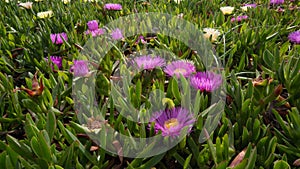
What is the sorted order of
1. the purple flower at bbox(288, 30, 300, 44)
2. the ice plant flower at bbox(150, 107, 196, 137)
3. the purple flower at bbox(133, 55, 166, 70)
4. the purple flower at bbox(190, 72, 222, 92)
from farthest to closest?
the purple flower at bbox(288, 30, 300, 44)
the purple flower at bbox(133, 55, 166, 70)
the purple flower at bbox(190, 72, 222, 92)
the ice plant flower at bbox(150, 107, 196, 137)

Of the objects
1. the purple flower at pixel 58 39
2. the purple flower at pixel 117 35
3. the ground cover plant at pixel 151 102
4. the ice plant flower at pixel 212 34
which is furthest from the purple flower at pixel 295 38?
the purple flower at pixel 58 39

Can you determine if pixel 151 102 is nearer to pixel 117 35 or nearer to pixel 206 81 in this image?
pixel 206 81

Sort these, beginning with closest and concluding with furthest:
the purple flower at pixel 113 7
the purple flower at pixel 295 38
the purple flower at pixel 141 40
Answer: the purple flower at pixel 295 38, the purple flower at pixel 141 40, the purple flower at pixel 113 7

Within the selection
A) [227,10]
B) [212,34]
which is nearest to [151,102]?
[212,34]

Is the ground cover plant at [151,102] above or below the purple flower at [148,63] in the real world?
below

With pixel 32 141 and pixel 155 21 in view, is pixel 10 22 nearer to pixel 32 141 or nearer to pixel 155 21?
pixel 155 21

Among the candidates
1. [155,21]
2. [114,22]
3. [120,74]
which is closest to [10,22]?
[114,22]

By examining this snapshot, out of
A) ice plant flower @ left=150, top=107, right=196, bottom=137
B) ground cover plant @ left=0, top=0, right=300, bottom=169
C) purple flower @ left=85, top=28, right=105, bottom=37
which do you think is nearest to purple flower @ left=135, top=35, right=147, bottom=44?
ground cover plant @ left=0, top=0, right=300, bottom=169

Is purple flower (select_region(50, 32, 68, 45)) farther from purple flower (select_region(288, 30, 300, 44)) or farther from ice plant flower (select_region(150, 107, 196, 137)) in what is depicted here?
purple flower (select_region(288, 30, 300, 44))

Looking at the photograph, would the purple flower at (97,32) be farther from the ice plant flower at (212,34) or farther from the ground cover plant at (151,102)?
the ice plant flower at (212,34)
